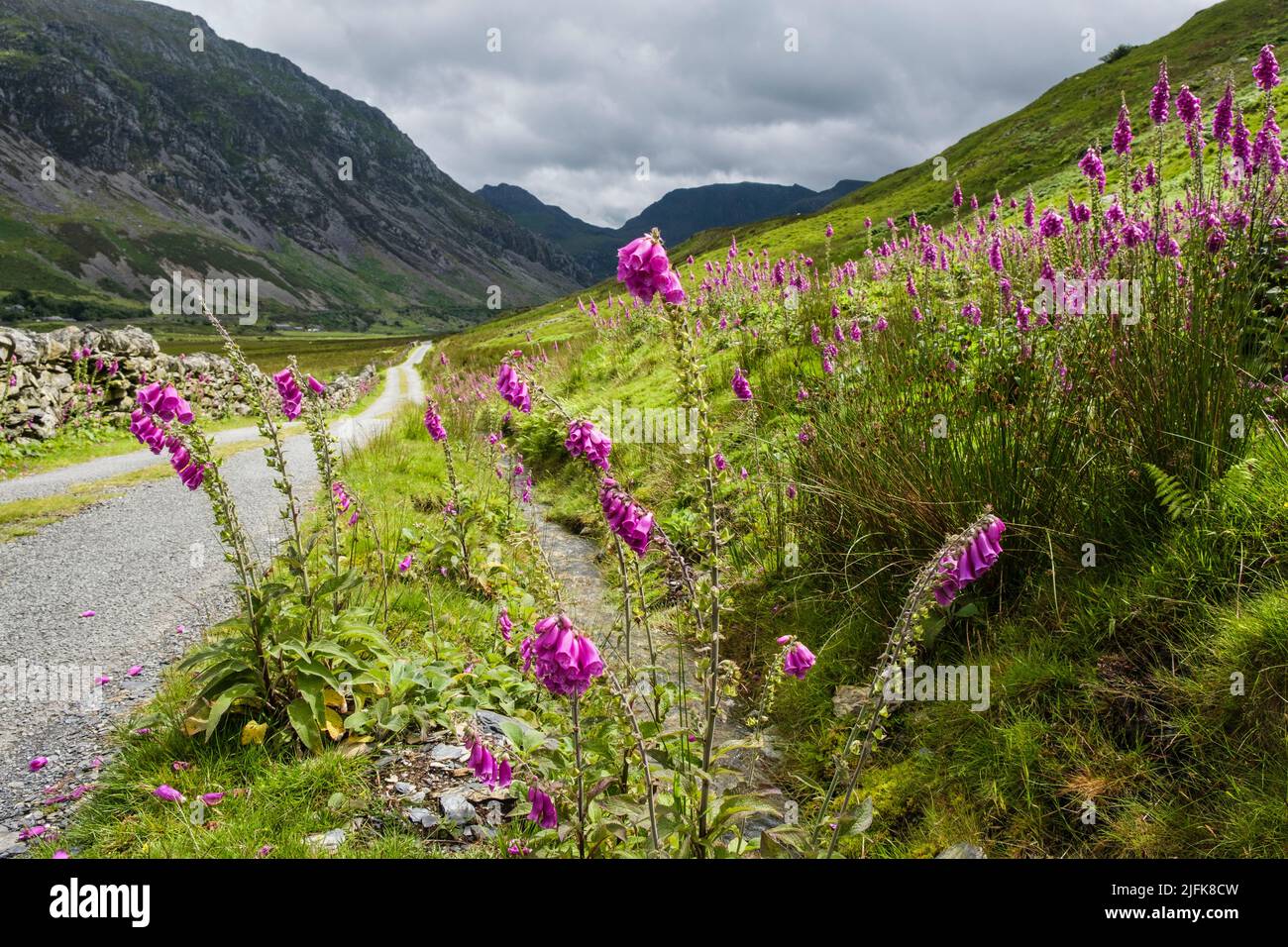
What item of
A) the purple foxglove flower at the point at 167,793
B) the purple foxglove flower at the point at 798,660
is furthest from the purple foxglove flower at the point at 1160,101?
the purple foxglove flower at the point at 167,793

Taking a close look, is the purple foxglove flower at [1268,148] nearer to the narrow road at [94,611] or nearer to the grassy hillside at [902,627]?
the grassy hillside at [902,627]

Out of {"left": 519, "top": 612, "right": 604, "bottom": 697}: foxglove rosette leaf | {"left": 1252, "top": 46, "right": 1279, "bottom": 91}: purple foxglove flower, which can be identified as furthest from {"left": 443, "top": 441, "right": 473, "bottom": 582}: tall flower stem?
{"left": 1252, "top": 46, "right": 1279, "bottom": 91}: purple foxglove flower

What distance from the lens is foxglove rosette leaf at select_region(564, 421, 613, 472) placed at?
2.43 metres

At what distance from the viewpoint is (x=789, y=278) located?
1142 cm

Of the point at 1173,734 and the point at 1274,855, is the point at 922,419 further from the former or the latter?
the point at 1274,855

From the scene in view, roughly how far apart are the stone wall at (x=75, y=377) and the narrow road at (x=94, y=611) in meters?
4.64

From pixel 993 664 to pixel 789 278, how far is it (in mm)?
8935

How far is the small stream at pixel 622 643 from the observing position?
3617mm

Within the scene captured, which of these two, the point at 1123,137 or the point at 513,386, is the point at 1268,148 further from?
the point at 513,386

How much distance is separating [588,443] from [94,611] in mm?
5346

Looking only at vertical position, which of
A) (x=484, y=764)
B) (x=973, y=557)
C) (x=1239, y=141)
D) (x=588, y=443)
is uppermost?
(x=1239, y=141)

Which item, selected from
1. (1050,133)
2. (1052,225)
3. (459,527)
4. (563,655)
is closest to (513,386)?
(563,655)

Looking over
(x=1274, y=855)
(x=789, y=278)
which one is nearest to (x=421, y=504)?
(x=789, y=278)

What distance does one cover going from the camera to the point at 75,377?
53.3 feet
